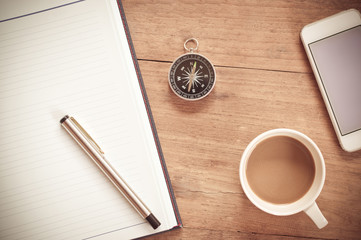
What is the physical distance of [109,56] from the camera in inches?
27.8

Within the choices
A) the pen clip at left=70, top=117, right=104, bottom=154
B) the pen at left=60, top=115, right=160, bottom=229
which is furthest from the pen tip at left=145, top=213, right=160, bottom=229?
the pen clip at left=70, top=117, right=104, bottom=154

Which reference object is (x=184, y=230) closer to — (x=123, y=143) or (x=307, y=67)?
(x=123, y=143)

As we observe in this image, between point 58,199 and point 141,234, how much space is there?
24 centimetres

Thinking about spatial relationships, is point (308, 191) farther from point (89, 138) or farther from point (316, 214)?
point (89, 138)

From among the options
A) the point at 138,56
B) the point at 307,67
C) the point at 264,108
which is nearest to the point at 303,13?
the point at 307,67

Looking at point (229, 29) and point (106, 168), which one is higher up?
point (229, 29)

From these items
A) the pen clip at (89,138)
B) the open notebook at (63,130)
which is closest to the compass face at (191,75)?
the open notebook at (63,130)

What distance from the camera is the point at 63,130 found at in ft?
2.33

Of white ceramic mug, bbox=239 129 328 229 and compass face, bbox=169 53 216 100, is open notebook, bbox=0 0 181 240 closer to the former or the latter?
compass face, bbox=169 53 216 100

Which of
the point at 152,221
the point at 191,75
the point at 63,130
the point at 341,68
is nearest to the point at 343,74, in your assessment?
the point at 341,68

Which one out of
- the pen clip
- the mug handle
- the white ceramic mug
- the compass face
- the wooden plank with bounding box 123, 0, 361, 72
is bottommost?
the mug handle

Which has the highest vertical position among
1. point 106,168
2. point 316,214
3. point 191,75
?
point 191,75

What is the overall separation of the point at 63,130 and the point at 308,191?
25.4 inches

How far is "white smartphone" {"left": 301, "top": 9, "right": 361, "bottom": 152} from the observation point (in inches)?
27.7
